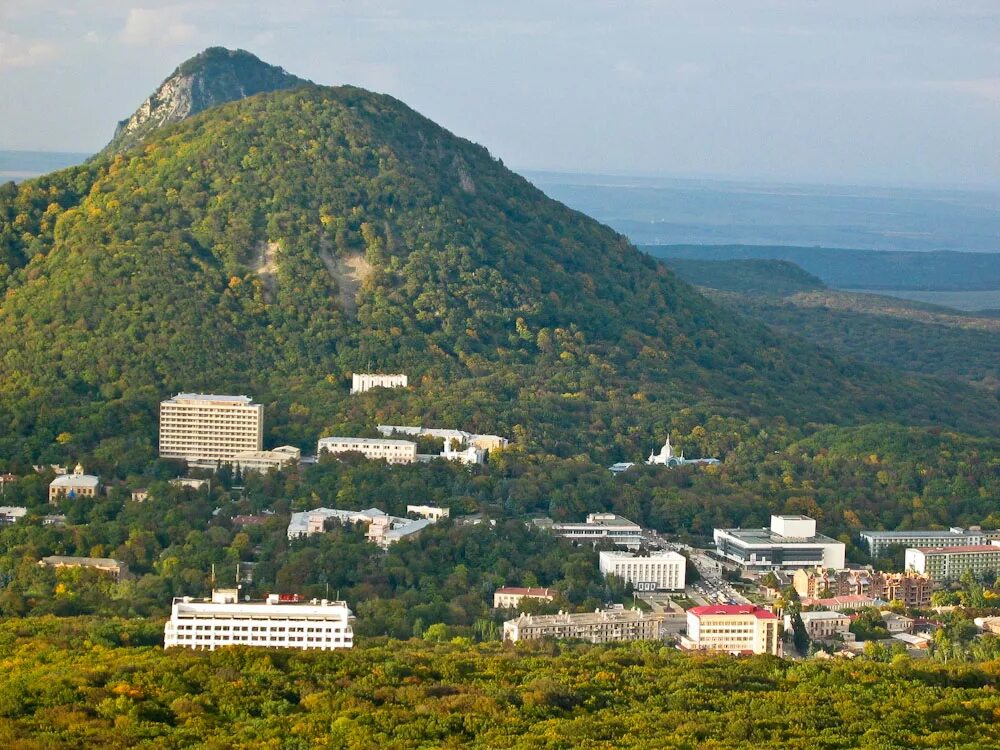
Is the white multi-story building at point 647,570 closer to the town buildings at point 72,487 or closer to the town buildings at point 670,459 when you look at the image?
the town buildings at point 670,459

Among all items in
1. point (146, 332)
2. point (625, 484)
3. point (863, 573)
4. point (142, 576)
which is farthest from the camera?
point (146, 332)

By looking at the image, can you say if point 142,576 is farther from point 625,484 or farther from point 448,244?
point 448,244

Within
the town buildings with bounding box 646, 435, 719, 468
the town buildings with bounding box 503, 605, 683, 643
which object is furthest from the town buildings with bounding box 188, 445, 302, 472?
the town buildings with bounding box 503, 605, 683, 643

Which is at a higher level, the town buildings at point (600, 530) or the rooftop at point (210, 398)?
the rooftop at point (210, 398)

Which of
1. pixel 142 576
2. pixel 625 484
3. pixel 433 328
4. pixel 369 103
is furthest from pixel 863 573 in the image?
pixel 369 103

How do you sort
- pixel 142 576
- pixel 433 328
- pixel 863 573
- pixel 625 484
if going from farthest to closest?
pixel 433 328 < pixel 625 484 < pixel 863 573 < pixel 142 576

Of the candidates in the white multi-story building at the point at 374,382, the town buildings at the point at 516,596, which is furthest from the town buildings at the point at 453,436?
the town buildings at the point at 516,596
